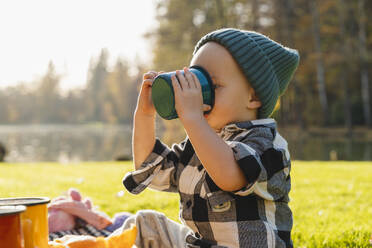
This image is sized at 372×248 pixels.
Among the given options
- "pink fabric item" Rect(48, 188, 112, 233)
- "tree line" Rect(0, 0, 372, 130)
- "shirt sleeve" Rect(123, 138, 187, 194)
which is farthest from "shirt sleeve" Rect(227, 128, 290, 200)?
"tree line" Rect(0, 0, 372, 130)

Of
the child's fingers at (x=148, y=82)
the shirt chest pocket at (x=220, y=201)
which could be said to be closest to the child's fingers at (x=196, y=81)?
the child's fingers at (x=148, y=82)

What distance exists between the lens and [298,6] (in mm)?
27844

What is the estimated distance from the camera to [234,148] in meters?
1.63

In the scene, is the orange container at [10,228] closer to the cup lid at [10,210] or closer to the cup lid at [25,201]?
the cup lid at [10,210]

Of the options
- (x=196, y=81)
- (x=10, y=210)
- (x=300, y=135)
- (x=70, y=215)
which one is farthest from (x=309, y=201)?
(x=300, y=135)

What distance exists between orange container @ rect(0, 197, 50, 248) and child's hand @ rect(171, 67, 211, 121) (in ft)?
1.95

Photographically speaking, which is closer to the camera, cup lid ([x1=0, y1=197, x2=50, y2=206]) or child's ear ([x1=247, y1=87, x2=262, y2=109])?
cup lid ([x1=0, y1=197, x2=50, y2=206])

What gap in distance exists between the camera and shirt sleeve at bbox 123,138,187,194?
2.07 m

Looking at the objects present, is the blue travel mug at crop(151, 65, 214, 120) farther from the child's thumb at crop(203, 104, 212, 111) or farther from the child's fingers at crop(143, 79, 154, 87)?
the child's fingers at crop(143, 79, 154, 87)

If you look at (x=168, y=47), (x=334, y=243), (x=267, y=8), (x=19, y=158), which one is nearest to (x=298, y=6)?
(x=267, y=8)

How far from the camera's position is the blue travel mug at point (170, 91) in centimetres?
168

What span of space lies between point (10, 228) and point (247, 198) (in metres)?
0.92

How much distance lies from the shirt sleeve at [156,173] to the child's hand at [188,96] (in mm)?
495

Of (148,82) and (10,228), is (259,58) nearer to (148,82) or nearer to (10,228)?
(148,82)
